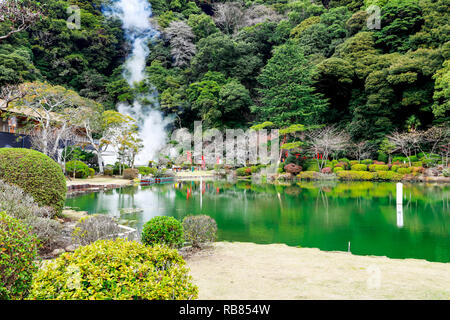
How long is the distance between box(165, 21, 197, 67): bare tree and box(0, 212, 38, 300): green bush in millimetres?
39933

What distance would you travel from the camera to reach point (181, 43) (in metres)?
38.8

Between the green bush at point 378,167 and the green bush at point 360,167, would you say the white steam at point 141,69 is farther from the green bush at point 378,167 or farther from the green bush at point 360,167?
the green bush at point 378,167

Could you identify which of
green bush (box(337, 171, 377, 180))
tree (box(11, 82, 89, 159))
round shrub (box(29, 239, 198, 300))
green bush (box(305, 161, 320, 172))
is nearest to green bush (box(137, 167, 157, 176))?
tree (box(11, 82, 89, 159))

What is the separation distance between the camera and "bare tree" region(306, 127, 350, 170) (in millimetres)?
22141

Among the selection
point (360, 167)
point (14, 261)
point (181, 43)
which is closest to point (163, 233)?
point (14, 261)

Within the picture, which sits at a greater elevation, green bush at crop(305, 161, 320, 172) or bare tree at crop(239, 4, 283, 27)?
bare tree at crop(239, 4, 283, 27)

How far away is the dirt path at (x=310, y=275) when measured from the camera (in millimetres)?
2689

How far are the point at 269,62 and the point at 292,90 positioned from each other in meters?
4.23

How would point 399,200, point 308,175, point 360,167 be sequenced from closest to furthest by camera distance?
point 399,200 → point 360,167 → point 308,175

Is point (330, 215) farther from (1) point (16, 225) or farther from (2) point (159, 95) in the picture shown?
(2) point (159, 95)

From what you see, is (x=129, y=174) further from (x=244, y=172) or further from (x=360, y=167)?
(x=360, y=167)

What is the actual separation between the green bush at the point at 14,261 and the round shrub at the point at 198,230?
2.76m

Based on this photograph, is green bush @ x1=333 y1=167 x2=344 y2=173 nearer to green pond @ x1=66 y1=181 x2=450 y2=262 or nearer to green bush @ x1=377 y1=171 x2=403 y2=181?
green bush @ x1=377 y1=171 x2=403 y2=181
